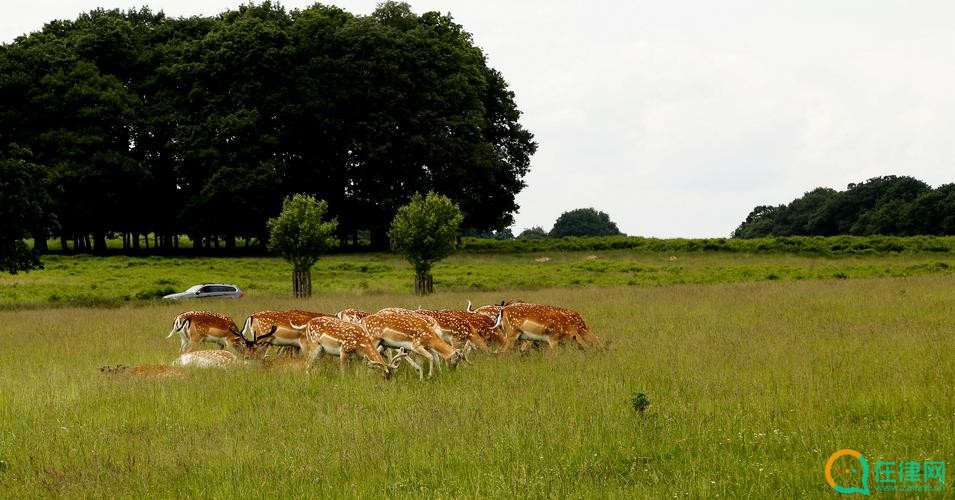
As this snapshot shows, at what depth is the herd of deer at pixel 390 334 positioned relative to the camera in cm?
1326

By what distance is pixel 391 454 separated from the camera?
8.41 m

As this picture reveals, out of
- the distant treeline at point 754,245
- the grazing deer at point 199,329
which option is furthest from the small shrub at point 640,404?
the distant treeline at point 754,245

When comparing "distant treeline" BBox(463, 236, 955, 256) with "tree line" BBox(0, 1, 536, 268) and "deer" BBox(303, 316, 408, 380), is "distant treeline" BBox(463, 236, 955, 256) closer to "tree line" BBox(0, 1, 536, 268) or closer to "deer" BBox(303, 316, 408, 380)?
"tree line" BBox(0, 1, 536, 268)

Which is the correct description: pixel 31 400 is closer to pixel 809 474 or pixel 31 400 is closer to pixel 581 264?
pixel 809 474

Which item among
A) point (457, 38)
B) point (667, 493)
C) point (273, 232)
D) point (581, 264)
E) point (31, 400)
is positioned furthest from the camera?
point (457, 38)

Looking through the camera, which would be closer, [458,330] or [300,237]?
[458,330]

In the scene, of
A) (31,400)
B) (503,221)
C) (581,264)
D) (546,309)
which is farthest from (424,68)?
(31,400)

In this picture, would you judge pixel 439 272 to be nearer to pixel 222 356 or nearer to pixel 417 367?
pixel 222 356

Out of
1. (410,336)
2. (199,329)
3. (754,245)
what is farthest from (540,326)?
(754,245)

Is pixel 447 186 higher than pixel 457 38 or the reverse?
the reverse

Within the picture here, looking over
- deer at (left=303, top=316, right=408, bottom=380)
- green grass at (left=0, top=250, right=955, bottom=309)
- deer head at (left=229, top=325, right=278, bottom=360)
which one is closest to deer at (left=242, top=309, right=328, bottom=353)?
deer head at (left=229, top=325, right=278, bottom=360)

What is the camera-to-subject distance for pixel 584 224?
14450 cm

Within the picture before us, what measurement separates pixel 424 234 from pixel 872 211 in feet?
240

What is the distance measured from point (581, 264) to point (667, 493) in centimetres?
3921
